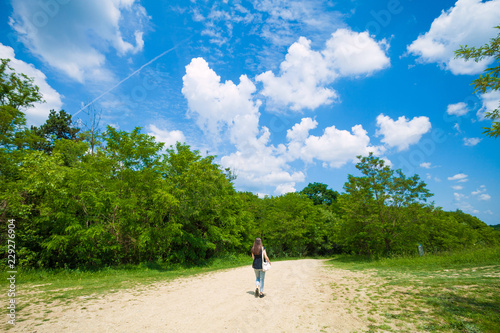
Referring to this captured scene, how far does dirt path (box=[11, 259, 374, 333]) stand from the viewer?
4916 millimetres

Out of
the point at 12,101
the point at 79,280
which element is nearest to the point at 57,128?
the point at 12,101

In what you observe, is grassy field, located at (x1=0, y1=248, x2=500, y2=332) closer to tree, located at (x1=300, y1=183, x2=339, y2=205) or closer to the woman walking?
the woman walking

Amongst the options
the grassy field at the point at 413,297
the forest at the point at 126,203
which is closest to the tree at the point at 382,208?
the forest at the point at 126,203

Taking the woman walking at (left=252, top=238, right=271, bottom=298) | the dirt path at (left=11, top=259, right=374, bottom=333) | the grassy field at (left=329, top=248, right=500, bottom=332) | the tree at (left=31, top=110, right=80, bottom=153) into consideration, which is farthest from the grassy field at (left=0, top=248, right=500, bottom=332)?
the tree at (left=31, top=110, right=80, bottom=153)

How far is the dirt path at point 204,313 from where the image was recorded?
492 cm

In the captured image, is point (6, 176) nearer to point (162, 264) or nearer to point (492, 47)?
point (162, 264)

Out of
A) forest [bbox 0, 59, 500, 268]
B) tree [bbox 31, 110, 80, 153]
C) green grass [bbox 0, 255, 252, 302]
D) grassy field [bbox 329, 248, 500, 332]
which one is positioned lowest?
green grass [bbox 0, 255, 252, 302]

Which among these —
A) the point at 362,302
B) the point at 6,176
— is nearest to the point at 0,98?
the point at 6,176

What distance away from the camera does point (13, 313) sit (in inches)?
230

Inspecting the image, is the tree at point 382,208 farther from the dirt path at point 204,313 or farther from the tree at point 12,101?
the tree at point 12,101

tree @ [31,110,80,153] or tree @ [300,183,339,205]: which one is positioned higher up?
tree @ [31,110,80,153]

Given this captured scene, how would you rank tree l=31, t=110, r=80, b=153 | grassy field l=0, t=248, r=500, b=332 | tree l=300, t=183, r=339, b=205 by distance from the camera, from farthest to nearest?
tree l=300, t=183, r=339, b=205 → tree l=31, t=110, r=80, b=153 → grassy field l=0, t=248, r=500, b=332

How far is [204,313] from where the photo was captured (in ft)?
19.3

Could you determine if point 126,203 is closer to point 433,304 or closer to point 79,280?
point 79,280
